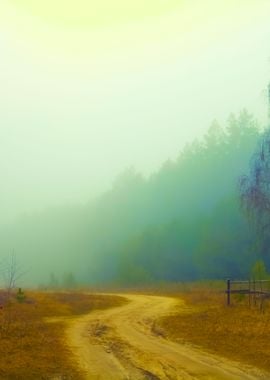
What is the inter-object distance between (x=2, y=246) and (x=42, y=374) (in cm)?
13710

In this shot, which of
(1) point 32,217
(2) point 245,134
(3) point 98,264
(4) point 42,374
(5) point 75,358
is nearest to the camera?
(4) point 42,374

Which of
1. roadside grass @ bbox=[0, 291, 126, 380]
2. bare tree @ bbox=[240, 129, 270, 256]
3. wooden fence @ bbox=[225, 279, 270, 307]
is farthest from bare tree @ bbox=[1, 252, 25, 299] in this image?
bare tree @ bbox=[240, 129, 270, 256]

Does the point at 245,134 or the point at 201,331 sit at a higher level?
the point at 245,134

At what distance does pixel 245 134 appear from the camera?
71000mm

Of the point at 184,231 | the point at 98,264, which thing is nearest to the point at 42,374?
the point at 184,231

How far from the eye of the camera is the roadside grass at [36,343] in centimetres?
1464

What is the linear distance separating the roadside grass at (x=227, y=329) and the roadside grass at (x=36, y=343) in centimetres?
505

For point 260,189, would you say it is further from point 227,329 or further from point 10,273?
point 10,273

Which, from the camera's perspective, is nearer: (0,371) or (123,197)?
(0,371)

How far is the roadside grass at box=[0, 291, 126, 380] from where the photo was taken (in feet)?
48.0

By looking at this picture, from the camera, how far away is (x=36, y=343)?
19.6 m

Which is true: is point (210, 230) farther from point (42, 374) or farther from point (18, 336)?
point (42, 374)

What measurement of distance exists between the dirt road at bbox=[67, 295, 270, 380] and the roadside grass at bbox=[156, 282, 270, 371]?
78 centimetres

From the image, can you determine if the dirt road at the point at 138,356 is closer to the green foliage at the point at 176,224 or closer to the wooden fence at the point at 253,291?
the wooden fence at the point at 253,291
